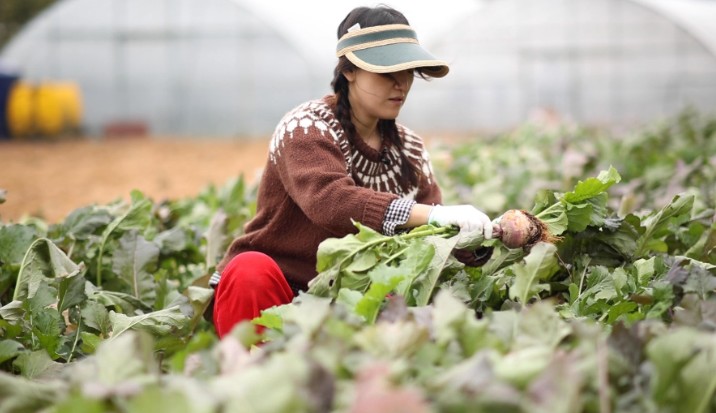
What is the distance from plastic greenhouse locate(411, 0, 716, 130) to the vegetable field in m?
13.5

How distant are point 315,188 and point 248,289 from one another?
0.37 m

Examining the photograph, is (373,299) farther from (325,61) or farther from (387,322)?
(325,61)

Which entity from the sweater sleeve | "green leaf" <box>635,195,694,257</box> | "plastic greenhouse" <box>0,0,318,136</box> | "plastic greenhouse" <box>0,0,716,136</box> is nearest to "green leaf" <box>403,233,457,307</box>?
the sweater sleeve

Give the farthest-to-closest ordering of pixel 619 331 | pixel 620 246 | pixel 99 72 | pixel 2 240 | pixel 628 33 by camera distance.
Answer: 1. pixel 99 72
2. pixel 628 33
3. pixel 2 240
4. pixel 620 246
5. pixel 619 331

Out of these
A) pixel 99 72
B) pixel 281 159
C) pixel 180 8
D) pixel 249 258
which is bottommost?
pixel 99 72

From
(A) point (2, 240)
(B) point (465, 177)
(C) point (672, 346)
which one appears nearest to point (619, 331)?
(C) point (672, 346)

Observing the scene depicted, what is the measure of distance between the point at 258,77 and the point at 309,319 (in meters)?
16.9

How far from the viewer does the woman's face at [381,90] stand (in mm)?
3115

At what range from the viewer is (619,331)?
75.7 inches

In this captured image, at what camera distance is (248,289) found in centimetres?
297

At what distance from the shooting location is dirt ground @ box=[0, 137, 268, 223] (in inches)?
417

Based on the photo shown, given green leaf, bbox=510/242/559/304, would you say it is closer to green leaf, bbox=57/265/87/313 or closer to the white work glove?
the white work glove

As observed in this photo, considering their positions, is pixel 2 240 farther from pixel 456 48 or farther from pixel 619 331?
pixel 456 48

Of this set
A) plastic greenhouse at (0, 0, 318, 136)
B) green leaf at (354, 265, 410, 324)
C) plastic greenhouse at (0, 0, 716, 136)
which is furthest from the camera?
plastic greenhouse at (0, 0, 318, 136)
